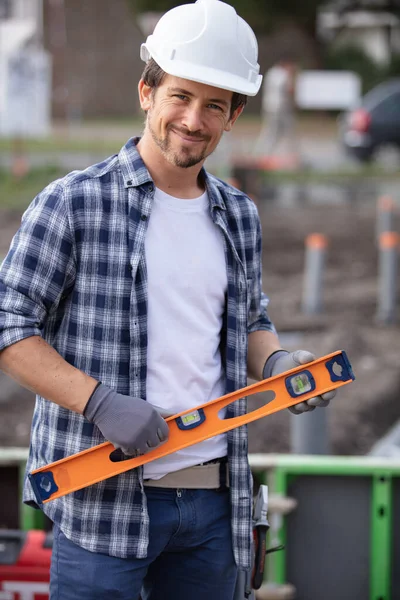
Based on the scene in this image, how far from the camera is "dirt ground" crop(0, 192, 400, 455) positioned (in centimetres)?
570

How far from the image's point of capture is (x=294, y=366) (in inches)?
96.8

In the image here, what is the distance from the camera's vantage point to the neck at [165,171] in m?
2.38

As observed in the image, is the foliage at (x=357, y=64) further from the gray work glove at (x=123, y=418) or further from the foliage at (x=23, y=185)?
the gray work glove at (x=123, y=418)

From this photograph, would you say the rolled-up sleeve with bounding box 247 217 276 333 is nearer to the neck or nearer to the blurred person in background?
the neck

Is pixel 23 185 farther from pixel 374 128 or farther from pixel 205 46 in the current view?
pixel 205 46

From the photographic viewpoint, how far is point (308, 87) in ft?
80.7

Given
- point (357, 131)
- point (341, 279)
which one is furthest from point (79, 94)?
point (341, 279)

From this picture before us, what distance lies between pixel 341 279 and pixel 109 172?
25.3 ft

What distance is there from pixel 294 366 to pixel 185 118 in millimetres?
723

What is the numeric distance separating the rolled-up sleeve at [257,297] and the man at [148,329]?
15cm

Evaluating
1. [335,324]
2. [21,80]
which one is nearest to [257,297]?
[335,324]

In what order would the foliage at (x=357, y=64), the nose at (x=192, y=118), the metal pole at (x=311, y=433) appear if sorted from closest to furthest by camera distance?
the nose at (x=192, y=118) < the metal pole at (x=311, y=433) < the foliage at (x=357, y=64)

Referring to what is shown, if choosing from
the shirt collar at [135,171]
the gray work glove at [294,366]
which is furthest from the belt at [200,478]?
the shirt collar at [135,171]

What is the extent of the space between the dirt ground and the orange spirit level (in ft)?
10.1
